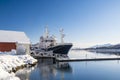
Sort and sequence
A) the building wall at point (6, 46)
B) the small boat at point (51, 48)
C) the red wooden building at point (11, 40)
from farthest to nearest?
the small boat at point (51, 48), the red wooden building at point (11, 40), the building wall at point (6, 46)

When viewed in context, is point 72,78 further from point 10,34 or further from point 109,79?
point 10,34

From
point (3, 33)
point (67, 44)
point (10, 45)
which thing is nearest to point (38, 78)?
point (10, 45)

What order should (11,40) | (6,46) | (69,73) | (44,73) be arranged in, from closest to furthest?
1. (44,73)
2. (69,73)
3. (6,46)
4. (11,40)

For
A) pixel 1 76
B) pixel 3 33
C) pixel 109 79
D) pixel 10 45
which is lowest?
pixel 109 79

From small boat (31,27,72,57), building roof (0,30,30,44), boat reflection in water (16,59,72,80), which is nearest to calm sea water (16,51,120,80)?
boat reflection in water (16,59,72,80)

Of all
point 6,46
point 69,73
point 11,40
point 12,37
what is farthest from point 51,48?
point 69,73

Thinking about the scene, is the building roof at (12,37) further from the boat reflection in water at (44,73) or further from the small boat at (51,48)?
the boat reflection in water at (44,73)

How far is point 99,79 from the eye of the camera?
16.7 metres

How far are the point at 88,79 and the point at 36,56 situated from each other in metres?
24.6

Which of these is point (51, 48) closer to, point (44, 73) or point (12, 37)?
point (12, 37)

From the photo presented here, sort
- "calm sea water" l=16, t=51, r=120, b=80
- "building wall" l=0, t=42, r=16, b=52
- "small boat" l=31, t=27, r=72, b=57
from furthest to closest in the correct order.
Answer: "small boat" l=31, t=27, r=72, b=57, "building wall" l=0, t=42, r=16, b=52, "calm sea water" l=16, t=51, r=120, b=80

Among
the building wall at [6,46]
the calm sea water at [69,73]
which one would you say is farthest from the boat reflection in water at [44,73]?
the building wall at [6,46]

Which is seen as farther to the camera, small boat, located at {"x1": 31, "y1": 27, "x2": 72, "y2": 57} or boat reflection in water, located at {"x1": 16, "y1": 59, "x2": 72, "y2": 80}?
small boat, located at {"x1": 31, "y1": 27, "x2": 72, "y2": 57}

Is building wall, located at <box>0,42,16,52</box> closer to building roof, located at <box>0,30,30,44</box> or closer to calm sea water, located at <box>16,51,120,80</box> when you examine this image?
building roof, located at <box>0,30,30,44</box>
